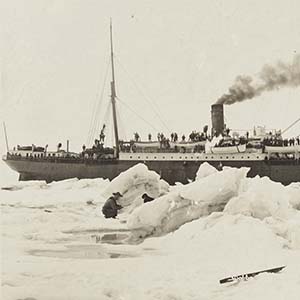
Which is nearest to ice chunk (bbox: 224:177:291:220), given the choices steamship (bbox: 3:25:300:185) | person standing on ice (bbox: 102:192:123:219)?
person standing on ice (bbox: 102:192:123:219)

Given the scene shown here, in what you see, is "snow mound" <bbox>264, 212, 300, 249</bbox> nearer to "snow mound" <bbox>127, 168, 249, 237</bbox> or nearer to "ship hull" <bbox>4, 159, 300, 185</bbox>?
"snow mound" <bbox>127, 168, 249, 237</bbox>

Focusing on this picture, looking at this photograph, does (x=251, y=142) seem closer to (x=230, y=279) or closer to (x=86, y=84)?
(x=86, y=84)

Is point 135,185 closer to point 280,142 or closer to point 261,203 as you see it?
point 261,203

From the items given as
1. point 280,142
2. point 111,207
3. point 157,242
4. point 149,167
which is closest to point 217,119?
point 149,167

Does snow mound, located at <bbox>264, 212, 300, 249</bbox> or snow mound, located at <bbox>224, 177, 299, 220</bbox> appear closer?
snow mound, located at <bbox>264, 212, 300, 249</bbox>

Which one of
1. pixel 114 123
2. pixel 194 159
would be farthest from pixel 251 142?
pixel 114 123

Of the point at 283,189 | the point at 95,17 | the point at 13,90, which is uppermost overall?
the point at 95,17
